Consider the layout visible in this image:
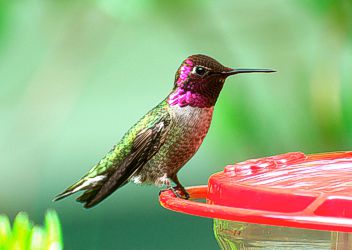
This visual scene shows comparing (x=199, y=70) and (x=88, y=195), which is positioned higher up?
(x=199, y=70)

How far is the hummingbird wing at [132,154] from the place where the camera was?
2.47 metres

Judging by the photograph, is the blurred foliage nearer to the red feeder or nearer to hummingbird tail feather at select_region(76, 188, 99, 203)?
the red feeder

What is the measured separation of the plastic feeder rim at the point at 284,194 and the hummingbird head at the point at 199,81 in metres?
0.41

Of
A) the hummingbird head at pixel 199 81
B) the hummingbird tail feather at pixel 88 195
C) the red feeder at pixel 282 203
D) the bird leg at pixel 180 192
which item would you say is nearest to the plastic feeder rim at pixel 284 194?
the red feeder at pixel 282 203

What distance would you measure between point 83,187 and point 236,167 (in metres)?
0.76

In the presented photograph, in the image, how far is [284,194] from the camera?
1630mm

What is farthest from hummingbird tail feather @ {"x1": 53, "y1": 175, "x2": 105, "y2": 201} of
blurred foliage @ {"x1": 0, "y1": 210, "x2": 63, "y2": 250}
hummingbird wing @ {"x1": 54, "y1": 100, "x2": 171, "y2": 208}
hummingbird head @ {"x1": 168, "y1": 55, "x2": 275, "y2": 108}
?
blurred foliage @ {"x1": 0, "y1": 210, "x2": 63, "y2": 250}

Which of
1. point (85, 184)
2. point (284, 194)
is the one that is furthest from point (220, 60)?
point (284, 194)

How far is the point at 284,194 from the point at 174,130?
0.91 metres

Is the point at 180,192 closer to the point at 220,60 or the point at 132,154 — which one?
the point at 132,154

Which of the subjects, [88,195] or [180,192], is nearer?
[180,192]

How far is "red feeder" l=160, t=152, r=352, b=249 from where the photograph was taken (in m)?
1.55

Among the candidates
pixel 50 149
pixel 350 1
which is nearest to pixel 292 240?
pixel 350 1

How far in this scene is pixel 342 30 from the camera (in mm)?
3186
